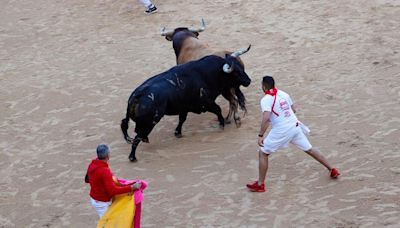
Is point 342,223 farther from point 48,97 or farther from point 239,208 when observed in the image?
point 48,97

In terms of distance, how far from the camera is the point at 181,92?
1070 centimetres

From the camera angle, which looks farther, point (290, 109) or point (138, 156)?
point (138, 156)

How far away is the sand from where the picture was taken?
346 inches

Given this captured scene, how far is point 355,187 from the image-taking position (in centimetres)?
874

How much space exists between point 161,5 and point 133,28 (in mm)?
1681

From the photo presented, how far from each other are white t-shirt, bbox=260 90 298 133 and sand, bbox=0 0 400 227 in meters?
0.92

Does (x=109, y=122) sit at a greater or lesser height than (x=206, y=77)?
lesser

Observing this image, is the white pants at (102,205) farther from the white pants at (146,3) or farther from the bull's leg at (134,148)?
the white pants at (146,3)

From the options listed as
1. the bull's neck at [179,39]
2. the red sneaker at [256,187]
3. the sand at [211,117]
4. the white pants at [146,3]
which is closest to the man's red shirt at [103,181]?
the sand at [211,117]

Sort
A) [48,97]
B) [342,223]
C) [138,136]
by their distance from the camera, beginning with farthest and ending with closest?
1. [48,97]
2. [138,136]
3. [342,223]

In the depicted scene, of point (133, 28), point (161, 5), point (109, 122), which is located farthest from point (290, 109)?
point (161, 5)

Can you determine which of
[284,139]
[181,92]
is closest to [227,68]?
[181,92]

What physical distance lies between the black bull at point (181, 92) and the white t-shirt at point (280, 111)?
2.32 meters

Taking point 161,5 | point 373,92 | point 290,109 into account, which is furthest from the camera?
point 161,5
